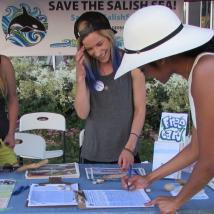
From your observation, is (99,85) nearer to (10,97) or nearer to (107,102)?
(107,102)

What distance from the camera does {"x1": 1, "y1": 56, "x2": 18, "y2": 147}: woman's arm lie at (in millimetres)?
2840

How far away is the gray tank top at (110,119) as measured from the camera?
2395 millimetres

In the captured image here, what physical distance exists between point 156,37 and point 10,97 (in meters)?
1.73

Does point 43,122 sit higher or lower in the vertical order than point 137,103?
lower

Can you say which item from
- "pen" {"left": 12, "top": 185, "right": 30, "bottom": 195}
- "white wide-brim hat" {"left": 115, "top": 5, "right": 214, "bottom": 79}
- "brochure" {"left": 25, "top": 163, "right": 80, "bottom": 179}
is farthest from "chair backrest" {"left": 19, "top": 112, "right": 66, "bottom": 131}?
"white wide-brim hat" {"left": 115, "top": 5, "right": 214, "bottom": 79}

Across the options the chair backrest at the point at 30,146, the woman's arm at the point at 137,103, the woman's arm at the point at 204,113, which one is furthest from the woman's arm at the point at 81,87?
the woman's arm at the point at 204,113

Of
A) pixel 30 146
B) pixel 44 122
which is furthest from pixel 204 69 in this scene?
pixel 44 122

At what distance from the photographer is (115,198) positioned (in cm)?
181

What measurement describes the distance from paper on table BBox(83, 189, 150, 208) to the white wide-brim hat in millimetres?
560

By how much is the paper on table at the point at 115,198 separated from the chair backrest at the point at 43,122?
6.11ft

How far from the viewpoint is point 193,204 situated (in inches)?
69.2

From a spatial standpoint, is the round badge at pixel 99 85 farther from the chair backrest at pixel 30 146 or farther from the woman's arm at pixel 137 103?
the chair backrest at pixel 30 146

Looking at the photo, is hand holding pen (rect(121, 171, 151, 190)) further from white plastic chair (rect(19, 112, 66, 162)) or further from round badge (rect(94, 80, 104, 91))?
white plastic chair (rect(19, 112, 66, 162))

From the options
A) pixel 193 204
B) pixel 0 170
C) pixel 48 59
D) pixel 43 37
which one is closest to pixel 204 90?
pixel 193 204
